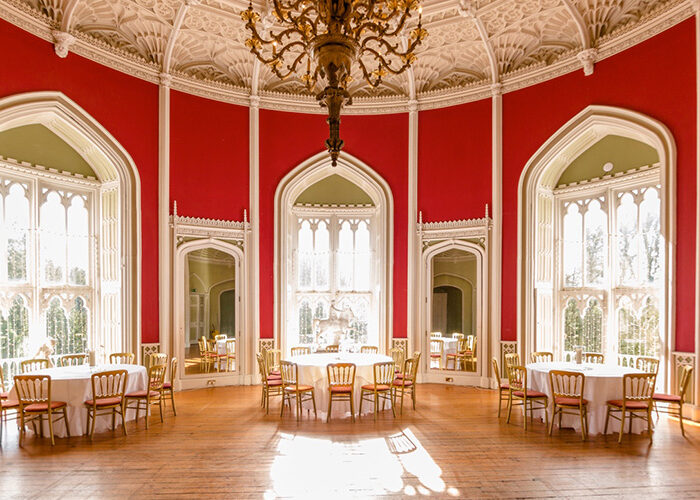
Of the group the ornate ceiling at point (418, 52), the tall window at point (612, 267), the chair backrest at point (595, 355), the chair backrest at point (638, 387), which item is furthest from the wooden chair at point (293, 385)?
the ornate ceiling at point (418, 52)

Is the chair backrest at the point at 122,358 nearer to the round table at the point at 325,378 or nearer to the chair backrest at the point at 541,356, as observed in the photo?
the round table at the point at 325,378

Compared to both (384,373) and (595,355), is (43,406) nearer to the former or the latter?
(384,373)

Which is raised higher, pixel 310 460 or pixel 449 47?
pixel 449 47

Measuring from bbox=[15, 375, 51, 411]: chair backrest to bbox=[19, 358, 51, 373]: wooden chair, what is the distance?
1.39 m

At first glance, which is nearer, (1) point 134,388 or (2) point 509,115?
(1) point 134,388

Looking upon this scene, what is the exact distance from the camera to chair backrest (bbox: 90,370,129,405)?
24.2 feet

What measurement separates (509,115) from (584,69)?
1.75 metres

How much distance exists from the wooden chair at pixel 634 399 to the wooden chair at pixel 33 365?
8.52 m

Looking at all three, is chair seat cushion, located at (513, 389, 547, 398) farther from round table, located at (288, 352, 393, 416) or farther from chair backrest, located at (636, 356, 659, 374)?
round table, located at (288, 352, 393, 416)

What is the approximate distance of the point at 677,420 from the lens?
8133 millimetres

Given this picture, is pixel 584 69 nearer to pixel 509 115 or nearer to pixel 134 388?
pixel 509 115

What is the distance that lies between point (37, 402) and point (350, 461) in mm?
4186

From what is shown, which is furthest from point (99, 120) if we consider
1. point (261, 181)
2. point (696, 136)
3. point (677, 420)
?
point (677, 420)

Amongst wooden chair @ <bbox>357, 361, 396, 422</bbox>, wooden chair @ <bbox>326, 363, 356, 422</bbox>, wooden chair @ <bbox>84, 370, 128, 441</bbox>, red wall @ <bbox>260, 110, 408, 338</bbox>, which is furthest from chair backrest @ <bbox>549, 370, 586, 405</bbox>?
wooden chair @ <bbox>84, 370, 128, 441</bbox>
